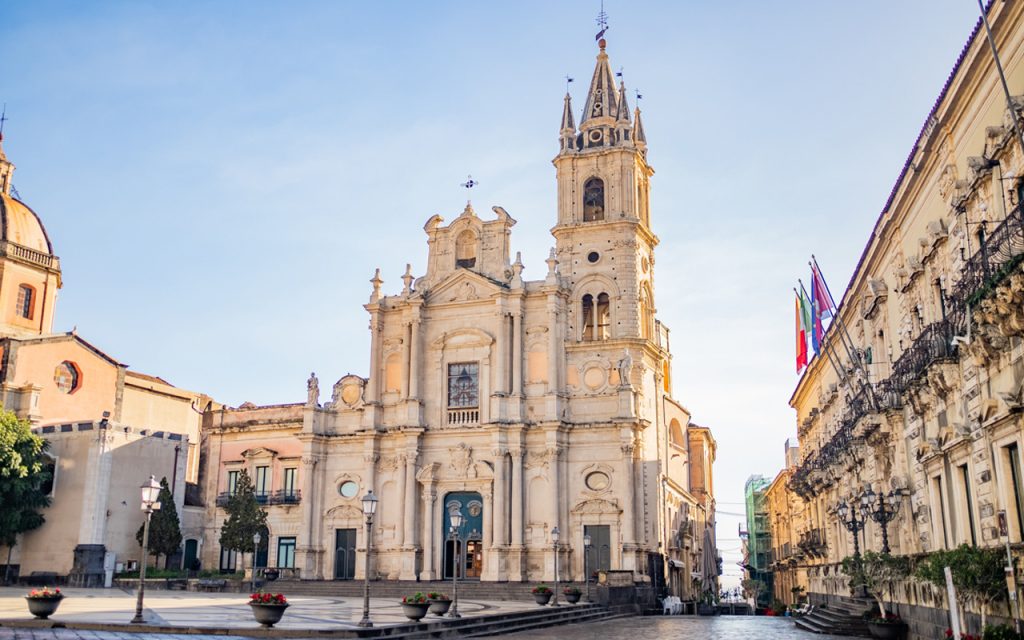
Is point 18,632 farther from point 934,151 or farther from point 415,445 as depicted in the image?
point 415,445

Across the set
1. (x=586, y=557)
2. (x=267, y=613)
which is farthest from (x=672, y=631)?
(x=586, y=557)

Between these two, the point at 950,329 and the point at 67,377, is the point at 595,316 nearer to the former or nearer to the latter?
the point at 67,377

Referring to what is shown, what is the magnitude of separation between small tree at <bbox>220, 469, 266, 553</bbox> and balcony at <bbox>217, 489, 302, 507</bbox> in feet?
6.71

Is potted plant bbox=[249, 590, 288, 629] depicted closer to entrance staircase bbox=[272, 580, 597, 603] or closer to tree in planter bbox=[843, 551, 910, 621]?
tree in planter bbox=[843, 551, 910, 621]

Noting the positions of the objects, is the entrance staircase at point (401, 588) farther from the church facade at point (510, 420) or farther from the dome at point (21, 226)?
the dome at point (21, 226)

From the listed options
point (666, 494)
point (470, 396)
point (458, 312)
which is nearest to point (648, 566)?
point (666, 494)

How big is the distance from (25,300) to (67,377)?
6.51m

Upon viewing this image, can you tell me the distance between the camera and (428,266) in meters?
48.7

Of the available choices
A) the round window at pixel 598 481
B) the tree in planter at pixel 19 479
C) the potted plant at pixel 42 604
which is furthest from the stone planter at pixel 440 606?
the tree in planter at pixel 19 479

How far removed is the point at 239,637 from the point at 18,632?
3.98 metres

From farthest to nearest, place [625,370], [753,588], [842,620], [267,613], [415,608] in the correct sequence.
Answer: [753,588]
[625,370]
[842,620]
[415,608]
[267,613]

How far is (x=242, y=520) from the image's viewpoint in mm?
45500

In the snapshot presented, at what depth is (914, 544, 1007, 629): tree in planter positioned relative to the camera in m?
15.2

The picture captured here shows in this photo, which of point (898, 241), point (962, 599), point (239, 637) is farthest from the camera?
point (898, 241)
